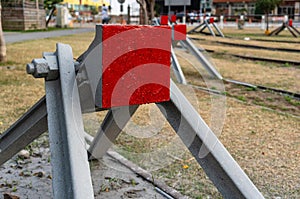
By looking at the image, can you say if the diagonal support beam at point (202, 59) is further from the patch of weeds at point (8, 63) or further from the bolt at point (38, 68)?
the bolt at point (38, 68)

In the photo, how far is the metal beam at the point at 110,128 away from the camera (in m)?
2.83

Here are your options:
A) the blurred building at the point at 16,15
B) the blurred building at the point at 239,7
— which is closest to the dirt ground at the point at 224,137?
the blurred building at the point at 16,15

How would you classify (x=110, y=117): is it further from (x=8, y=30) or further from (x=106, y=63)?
(x=8, y=30)

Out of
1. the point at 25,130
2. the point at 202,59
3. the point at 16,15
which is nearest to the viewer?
the point at 25,130

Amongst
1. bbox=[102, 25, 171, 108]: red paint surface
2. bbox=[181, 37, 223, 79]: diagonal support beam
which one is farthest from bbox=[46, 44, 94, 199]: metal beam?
bbox=[181, 37, 223, 79]: diagonal support beam

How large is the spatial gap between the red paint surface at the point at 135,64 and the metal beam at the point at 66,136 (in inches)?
6.2

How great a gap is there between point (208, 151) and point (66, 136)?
0.74 m

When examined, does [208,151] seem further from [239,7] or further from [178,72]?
[239,7]

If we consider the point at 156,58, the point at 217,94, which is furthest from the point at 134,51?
the point at 217,94

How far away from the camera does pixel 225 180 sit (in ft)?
7.14

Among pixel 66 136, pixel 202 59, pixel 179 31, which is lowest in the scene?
pixel 202 59

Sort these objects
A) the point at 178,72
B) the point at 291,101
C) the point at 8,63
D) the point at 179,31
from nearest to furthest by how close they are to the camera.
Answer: the point at 291,101 → the point at 179,31 → the point at 178,72 → the point at 8,63

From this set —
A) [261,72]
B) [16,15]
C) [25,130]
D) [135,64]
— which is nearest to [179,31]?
[261,72]

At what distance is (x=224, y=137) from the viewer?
4406 mm
